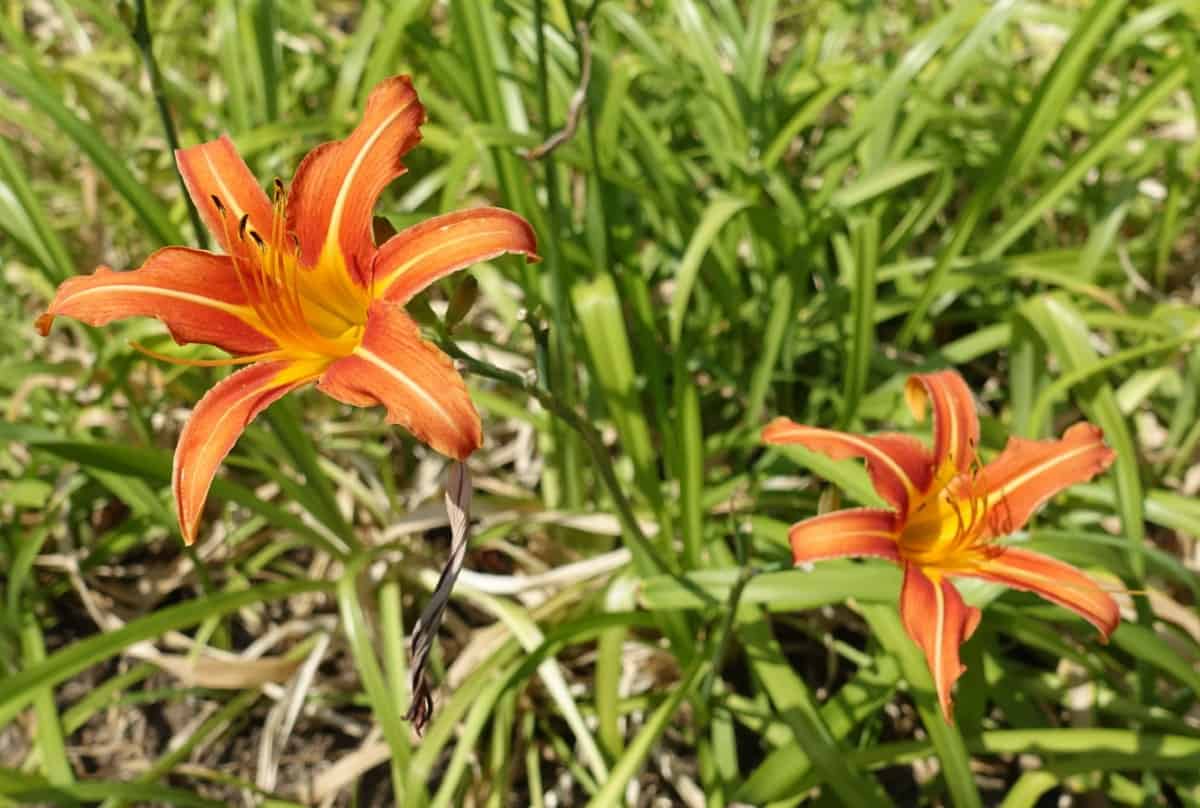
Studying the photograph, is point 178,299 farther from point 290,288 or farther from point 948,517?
point 948,517

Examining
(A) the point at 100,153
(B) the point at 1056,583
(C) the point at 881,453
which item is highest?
(A) the point at 100,153

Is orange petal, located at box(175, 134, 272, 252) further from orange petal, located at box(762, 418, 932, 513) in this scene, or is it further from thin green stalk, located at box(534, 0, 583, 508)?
orange petal, located at box(762, 418, 932, 513)

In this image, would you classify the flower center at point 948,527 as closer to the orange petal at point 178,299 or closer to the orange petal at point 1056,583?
the orange petal at point 1056,583

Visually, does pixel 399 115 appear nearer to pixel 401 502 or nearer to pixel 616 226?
pixel 616 226

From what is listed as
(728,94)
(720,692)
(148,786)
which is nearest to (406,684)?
(148,786)

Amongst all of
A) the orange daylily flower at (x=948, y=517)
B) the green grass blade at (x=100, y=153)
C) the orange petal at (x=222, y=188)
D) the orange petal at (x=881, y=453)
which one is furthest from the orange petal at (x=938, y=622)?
the green grass blade at (x=100, y=153)

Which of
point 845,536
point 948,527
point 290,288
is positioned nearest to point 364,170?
point 290,288
